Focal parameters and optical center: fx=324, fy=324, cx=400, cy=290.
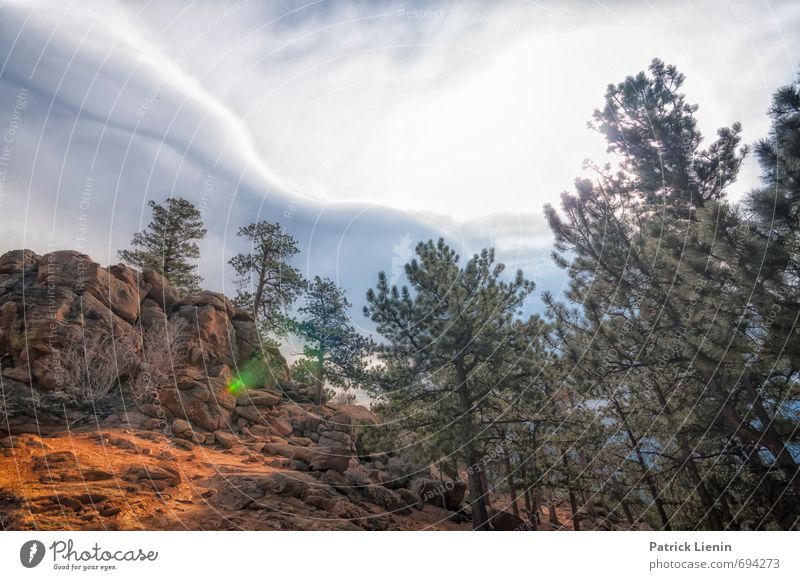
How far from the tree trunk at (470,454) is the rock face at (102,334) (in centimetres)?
1234

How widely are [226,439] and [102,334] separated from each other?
9908 mm

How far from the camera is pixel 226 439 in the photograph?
1504 cm

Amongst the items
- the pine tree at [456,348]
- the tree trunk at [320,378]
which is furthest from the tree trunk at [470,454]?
the tree trunk at [320,378]

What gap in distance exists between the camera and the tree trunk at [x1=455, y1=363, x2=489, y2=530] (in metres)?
11.6

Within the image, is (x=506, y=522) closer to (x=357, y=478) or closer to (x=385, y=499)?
(x=385, y=499)

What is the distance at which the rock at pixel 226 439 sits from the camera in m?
14.8

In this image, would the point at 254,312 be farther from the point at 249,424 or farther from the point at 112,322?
the point at 249,424

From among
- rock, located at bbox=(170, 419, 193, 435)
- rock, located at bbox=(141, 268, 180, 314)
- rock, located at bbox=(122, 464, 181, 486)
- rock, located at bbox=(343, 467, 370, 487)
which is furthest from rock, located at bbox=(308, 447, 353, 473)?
rock, located at bbox=(141, 268, 180, 314)

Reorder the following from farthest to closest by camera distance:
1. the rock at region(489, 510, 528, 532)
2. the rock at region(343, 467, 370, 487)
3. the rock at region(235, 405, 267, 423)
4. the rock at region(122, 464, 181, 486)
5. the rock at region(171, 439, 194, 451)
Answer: the rock at region(235, 405, 267, 423) → the rock at region(489, 510, 528, 532) → the rock at region(171, 439, 194, 451) → the rock at region(343, 467, 370, 487) → the rock at region(122, 464, 181, 486)

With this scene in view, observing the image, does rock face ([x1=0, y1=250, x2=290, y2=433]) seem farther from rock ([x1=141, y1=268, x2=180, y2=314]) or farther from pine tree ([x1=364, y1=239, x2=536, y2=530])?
pine tree ([x1=364, y1=239, x2=536, y2=530])

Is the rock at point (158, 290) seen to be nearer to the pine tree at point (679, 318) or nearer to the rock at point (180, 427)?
the rock at point (180, 427)

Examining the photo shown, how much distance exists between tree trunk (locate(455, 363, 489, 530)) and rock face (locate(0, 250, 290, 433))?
486 inches

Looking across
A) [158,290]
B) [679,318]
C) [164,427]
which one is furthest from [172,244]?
[679,318]

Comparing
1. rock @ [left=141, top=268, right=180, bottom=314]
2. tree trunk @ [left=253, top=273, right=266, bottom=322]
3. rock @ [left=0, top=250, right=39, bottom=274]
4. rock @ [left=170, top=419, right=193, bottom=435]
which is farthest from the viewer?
tree trunk @ [left=253, top=273, right=266, bottom=322]
